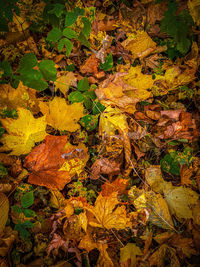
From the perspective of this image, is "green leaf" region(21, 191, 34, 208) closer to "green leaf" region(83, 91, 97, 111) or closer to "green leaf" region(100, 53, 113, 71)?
"green leaf" region(83, 91, 97, 111)

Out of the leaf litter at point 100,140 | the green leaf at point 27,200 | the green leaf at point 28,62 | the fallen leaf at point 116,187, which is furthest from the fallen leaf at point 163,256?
the green leaf at point 28,62

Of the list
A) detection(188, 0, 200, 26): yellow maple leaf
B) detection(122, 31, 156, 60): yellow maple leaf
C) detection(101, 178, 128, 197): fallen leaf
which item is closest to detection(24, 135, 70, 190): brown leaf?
detection(101, 178, 128, 197): fallen leaf

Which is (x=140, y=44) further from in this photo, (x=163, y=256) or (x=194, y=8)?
(x=163, y=256)

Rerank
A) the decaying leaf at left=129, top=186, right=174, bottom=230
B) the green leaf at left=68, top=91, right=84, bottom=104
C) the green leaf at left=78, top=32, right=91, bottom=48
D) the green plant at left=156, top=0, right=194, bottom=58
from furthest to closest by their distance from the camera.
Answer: the green leaf at left=78, top=32, right=91, bottom=48, the green leaf at left=68, top=91, right=84, bottom=104, the decaying leaf at left=129, top=186, right=174, bottom=230, the green plant at left=156, top=0, right=194, bottom=58

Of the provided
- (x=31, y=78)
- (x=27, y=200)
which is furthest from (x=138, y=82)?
(x=27, y=200)

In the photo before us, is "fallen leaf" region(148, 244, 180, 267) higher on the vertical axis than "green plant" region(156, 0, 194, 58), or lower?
lower

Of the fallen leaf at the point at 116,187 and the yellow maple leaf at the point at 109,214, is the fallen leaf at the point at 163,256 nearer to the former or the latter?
the yellow maple leaf at the point at 109,214
